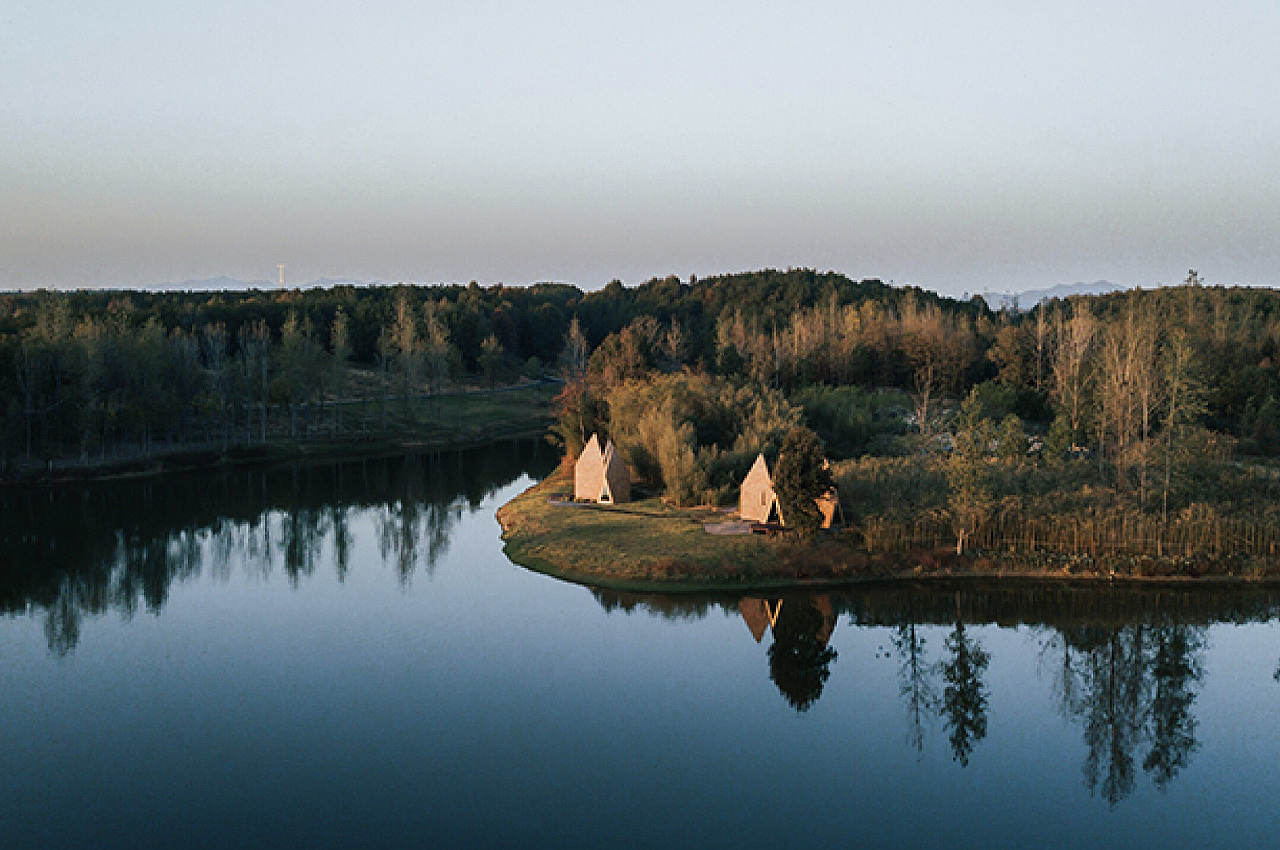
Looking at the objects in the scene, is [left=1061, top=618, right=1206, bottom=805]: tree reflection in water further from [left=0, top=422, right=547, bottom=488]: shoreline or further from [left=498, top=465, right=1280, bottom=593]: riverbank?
[left=0, top=422, right=547, bottom=488]: shoreline

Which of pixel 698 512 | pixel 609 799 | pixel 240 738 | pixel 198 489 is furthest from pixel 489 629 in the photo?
pixel 198 489

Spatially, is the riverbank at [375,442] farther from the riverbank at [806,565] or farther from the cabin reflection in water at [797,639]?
the cabin reflection in water at [797,639]

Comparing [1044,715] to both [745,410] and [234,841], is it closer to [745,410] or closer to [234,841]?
[234,841]

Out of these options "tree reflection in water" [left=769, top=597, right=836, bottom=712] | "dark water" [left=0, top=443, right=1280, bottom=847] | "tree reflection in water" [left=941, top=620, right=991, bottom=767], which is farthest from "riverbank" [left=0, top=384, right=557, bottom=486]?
"tree reflection in water" [left=941, top=620, right=991, bottom=767]

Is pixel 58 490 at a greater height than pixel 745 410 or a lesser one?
lesser

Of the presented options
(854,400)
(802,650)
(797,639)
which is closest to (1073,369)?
(854,400)

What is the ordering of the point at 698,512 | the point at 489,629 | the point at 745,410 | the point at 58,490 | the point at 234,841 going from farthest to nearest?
the point at 58,490 < the point at 745,410 < the point at 698,512 < the point at 489,629 < the point at 234,841

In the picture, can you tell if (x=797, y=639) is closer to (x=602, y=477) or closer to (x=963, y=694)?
(x=963, y=694)
